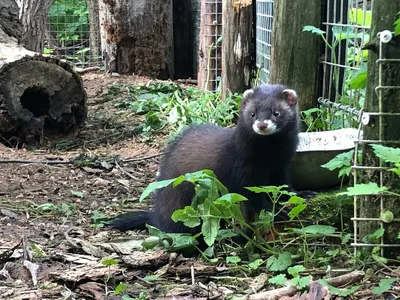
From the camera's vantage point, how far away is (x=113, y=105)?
9.00m

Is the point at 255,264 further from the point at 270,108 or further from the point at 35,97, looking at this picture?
the point at 35,97

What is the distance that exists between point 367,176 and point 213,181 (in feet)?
2.65

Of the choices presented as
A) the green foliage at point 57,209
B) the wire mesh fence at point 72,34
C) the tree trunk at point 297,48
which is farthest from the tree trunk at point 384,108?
the wire mesh fence at point 72,34

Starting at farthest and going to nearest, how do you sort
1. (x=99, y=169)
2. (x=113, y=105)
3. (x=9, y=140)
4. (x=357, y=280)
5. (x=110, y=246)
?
(x=113, y=105)
(x=9, y=140)
(x=99, y=169)
(x=110, y=246)
(x=357, y=280)

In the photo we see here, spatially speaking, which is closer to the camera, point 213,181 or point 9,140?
point 213,181

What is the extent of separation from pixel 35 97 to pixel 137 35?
11.4ft

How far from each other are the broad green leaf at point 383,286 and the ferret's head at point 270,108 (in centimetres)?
146

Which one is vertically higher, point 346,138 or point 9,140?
point 346,138

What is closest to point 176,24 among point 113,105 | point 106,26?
point 106,26

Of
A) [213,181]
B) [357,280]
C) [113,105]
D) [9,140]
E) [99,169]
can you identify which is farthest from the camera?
[113,105]

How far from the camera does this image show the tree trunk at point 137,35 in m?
10.4

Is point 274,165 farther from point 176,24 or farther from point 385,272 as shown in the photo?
point 176,24

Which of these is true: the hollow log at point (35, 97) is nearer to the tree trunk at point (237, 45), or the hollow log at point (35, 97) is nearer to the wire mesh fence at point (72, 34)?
the tree trunk at point (237, 45)

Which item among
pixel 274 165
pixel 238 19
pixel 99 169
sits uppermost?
pixel 238 19
